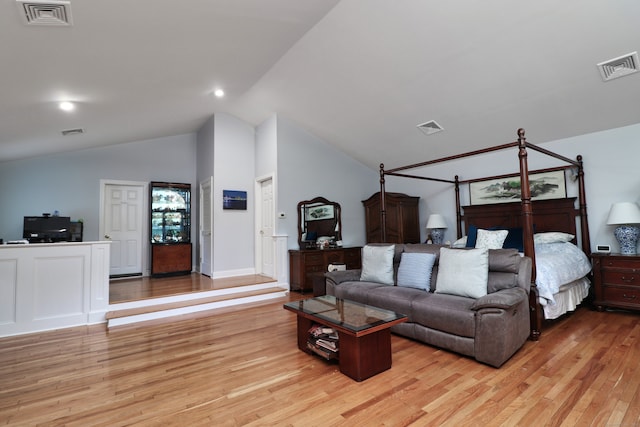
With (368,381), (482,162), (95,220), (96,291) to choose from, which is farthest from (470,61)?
(95,220)

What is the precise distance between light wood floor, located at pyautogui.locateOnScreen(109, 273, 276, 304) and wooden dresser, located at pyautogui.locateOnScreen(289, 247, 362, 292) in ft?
1.34

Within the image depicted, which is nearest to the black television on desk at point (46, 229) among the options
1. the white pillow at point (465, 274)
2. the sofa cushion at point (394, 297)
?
the sofa cushion at point (394, 297)

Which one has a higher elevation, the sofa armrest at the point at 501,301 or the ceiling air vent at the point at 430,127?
the ceiling air vent at the point at 430,127

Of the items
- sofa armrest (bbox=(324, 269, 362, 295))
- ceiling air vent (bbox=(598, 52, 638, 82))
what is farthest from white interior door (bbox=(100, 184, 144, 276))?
ceiling air vent (bbox=(598, 52, 638, 82))

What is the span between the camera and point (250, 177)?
6.25m

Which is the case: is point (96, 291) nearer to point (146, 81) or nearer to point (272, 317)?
point (272, 317)

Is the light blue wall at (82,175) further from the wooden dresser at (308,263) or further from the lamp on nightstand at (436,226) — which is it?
the lamp on nightstand at (436,226)

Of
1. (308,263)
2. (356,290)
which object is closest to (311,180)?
(308,263)

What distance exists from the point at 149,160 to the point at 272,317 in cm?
Answer: 460

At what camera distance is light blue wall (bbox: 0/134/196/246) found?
5.31 m

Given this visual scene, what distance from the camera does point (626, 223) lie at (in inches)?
144

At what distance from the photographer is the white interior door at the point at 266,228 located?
5.73 m

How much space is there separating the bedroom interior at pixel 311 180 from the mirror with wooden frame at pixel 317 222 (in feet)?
0.13

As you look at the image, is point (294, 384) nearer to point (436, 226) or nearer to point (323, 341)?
point (323, 341)
